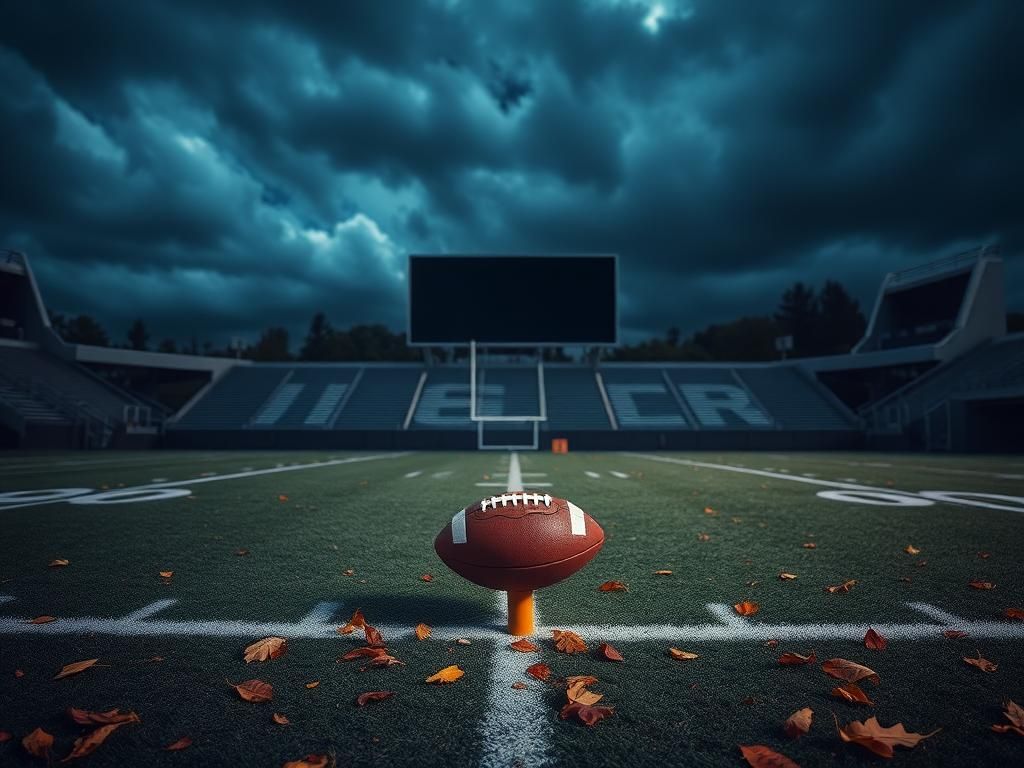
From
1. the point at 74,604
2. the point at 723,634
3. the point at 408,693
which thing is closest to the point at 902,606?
the point at 723,634

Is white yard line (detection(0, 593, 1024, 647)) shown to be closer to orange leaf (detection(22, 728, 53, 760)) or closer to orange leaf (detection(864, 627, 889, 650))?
orange leaf (detection(864, 627, 889, 650))

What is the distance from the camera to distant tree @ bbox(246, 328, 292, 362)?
67544 millimetres

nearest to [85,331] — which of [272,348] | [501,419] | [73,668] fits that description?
[272,348]

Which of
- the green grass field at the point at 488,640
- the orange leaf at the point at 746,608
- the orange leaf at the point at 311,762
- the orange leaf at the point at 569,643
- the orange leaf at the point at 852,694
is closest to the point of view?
the orange leaf at the point at 311,762

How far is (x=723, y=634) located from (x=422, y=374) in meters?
29.4

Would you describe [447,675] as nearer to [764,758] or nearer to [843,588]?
[764,758]

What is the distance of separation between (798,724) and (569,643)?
79cm

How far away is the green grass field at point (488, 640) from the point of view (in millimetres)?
1473

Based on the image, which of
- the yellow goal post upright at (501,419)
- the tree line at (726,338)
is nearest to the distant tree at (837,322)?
the tree line at (726,338)

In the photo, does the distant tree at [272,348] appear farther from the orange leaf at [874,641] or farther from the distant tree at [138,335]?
the orange leaf at [874,641]

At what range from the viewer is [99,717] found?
155cm

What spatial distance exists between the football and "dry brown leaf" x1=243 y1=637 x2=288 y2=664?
0.66 metres

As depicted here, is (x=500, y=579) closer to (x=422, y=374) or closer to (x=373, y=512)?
(x=373, y=512)

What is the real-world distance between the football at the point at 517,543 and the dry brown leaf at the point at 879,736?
0.99 meters
